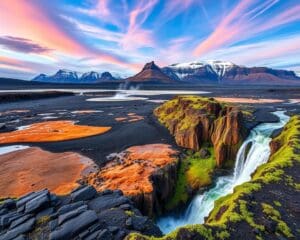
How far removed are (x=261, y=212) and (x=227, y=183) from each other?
12.9 metres

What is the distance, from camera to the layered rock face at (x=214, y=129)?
3027 cm

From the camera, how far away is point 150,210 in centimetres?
2145

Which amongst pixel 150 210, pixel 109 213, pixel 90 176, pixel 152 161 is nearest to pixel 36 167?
pixel 90 176

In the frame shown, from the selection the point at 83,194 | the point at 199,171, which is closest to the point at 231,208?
the point at 83,194

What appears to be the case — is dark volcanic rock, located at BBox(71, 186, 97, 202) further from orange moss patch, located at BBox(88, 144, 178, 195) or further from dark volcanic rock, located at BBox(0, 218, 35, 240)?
orange moss patch, located at BBox(88, 144, 178, 195)

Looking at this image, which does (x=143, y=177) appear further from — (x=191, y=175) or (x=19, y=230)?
(x=19, y=230)

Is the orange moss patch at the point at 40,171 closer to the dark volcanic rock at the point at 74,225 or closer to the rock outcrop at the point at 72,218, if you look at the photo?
the rock outcrop at the point at 72,218

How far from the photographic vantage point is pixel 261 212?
1369 centimetres

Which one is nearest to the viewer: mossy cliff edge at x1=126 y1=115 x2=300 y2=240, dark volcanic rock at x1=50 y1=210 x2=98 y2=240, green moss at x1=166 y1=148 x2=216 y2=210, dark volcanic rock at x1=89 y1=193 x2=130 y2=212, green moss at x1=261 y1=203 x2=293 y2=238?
mossy cliff edge at x1=126 y1=115 x2=300 y2=240

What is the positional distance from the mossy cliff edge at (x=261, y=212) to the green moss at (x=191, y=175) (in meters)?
8.69

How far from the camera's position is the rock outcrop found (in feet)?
41.6

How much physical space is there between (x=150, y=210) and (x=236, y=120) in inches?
677

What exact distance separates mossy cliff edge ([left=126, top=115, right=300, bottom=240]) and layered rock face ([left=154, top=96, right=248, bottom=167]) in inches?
418

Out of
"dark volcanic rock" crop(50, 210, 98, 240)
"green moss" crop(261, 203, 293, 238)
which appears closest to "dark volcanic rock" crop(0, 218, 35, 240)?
"dark volcanic rock" crop(50, 210, 98, 240)
